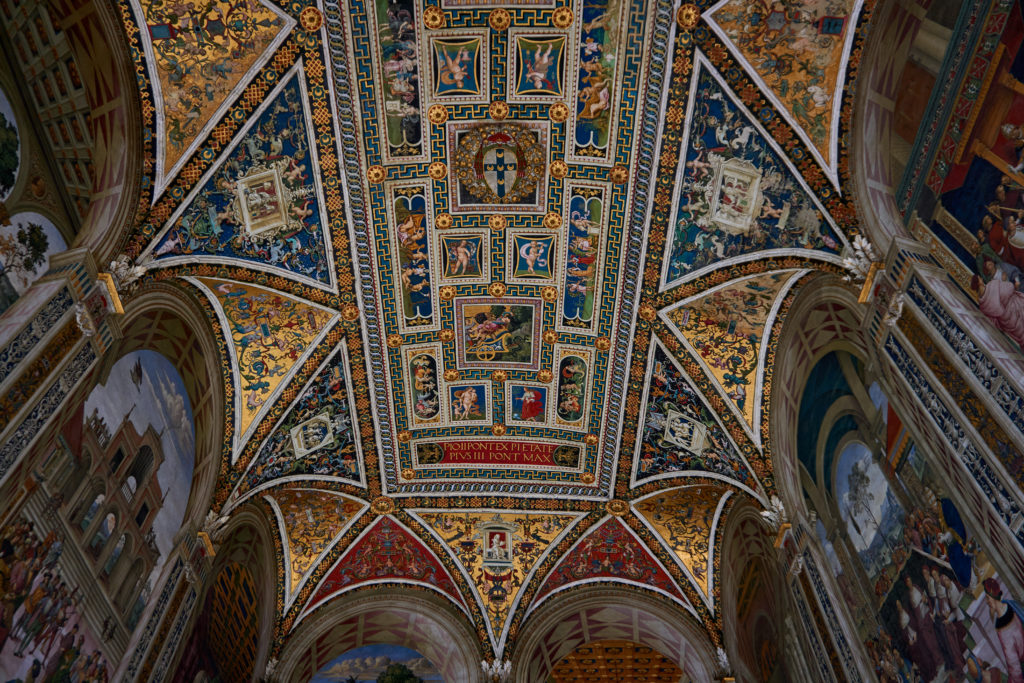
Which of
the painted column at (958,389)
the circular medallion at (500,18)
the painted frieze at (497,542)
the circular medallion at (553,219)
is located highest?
the circular medallion at (500,18)

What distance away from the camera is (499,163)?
39.4 ft

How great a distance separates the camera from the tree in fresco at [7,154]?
853 cm

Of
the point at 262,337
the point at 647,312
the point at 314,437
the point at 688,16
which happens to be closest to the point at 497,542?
the point at 314,437

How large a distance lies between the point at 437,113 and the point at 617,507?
827 centimetres

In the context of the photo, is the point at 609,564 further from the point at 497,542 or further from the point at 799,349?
the point at 799,349

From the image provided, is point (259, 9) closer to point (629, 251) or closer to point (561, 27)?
point (561, 27)

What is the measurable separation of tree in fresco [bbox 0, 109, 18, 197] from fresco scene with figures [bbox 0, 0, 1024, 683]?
0.06m

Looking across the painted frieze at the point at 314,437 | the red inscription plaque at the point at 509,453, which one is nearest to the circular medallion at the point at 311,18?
the painted frieze at the point at 314,437

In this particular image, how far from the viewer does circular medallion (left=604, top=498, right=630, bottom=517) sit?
15469 mm

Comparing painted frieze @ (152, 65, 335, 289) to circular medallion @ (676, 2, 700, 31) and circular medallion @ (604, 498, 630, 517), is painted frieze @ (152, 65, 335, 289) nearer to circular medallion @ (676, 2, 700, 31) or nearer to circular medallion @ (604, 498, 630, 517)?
circular medallion @ (676, 2, 700, 31)

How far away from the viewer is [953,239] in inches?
319

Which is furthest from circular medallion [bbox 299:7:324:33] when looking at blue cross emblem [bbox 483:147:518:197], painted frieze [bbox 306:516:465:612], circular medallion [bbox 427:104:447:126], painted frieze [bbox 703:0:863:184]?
painted frieze [bbox 306:516:465:612]

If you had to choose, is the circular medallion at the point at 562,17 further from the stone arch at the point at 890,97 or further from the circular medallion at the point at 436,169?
the stone arch at the point at 890,97

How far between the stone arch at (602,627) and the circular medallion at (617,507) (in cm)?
158
